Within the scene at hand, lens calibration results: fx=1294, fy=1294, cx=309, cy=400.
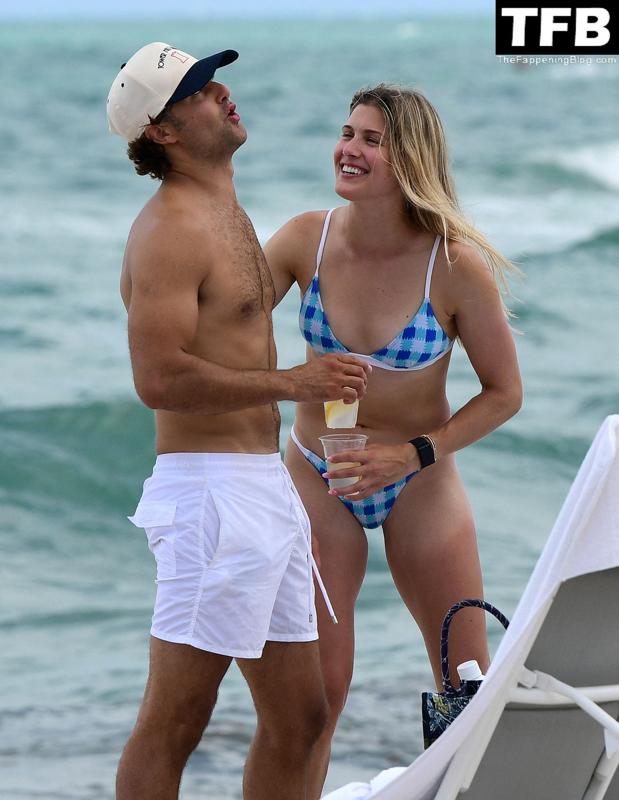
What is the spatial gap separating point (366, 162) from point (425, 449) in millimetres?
769

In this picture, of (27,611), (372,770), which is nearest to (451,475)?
(372,770)

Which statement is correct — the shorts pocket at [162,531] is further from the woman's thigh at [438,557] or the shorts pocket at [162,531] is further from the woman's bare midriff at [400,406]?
the woman's thigh at [438,557]

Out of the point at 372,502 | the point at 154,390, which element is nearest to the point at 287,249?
the point at 372,502

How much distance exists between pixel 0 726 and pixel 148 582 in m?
2.71

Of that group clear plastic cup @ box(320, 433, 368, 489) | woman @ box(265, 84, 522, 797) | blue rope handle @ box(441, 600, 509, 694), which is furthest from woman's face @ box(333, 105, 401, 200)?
blue rope handle @ box(441, 600, 509, 694)

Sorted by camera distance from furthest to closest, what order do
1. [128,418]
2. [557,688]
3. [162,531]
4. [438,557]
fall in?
[128,418]
[438,557]
[162,531]
[557,688]

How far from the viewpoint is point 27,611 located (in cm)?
734

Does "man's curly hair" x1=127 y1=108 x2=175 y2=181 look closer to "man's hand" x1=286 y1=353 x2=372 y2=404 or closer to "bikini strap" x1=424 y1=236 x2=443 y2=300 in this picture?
"man's hand" x1=286 y1=353 x2=372 y2=404

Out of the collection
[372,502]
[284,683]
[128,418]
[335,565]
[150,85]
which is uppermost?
[150,85]

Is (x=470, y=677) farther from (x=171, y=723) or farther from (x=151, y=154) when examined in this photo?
(x=151, y=154)

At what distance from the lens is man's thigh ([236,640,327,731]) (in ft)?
10.1

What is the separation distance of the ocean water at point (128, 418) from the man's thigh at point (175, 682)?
3.72ft

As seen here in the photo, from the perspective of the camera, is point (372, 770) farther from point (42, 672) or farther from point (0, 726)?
point (42, 672)

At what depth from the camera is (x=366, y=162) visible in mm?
3398
